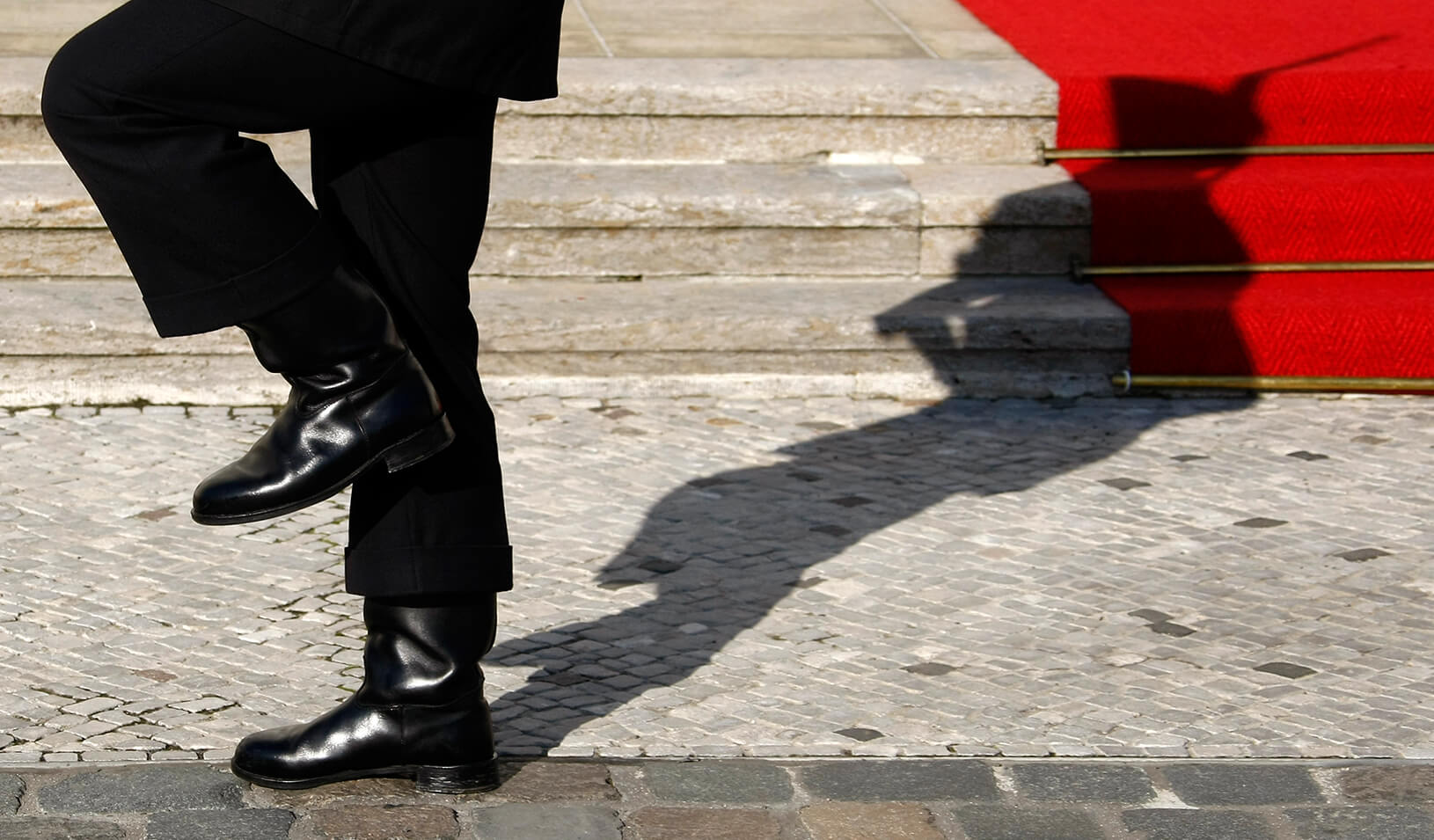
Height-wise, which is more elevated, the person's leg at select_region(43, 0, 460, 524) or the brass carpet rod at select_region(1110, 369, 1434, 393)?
the person's leg at select_region(43, 0, 460, 524)

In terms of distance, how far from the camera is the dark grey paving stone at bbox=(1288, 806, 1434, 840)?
2715 millimetres

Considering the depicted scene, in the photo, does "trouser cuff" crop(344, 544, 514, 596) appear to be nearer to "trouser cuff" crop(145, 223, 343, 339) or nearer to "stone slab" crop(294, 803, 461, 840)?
"stone slab" crop(294, 803, 461, 840)

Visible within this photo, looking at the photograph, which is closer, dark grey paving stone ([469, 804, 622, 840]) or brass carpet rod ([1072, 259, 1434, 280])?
dark grey paving stone ([469, 804, 622, 840])

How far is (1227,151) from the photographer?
19.1 feet

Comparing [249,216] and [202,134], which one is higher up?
[202,134]

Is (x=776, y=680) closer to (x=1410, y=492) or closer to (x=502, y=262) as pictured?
(x=1410, y=492)

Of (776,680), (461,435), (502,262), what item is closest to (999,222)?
(502,262)

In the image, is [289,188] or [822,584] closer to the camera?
[289,188]

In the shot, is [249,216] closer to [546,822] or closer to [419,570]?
[419,570]

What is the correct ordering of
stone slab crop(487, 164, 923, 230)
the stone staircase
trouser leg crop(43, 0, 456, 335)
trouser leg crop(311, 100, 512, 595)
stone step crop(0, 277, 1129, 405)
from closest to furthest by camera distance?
1. trouser leg crop(43, 0, 456, 335)
2. trouser leg crop(311, 100, 512, 595)
3. stone step crop(0, 277, 1129, 405)
4. the stone staircase
5. stone slab crop(487, 164, 923, 230)

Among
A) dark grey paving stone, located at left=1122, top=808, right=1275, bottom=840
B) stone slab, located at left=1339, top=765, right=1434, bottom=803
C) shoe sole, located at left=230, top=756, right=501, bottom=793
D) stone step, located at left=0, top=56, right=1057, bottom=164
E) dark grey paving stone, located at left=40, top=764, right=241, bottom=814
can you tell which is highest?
stone step, located at left=0, top=56, right=1057, bottom=164

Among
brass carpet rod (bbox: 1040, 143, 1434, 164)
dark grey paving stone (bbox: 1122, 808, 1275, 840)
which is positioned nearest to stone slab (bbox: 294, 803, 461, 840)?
dark grey paving stone (bbox: 1122, 808, 1275, 840)

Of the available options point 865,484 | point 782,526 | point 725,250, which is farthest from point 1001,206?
point 782,526

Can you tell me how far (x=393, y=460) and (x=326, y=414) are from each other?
11 centimetres
